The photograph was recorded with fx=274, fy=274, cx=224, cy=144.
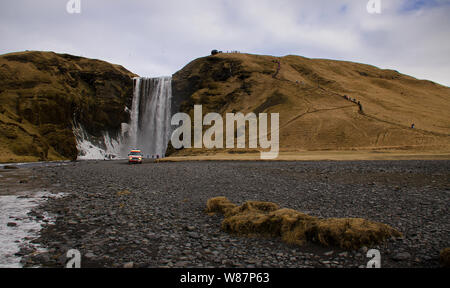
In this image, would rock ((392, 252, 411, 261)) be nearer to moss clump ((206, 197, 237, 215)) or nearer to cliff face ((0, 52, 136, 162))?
moss clump ((206, 197, 237, 215))

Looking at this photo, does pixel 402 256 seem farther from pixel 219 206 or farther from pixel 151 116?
pixel 151 116

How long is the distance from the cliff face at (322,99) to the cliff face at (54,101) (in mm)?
17236

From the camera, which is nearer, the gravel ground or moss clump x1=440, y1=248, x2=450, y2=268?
moss clump x1=440, y1=248, x2=450, y2=268

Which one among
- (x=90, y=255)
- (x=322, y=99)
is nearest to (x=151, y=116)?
Answer: (x=322, y=99)

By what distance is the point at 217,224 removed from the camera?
8.23 m

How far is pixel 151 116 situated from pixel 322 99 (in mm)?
41242

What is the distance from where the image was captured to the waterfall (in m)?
68.2

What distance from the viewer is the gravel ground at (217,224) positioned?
5.54 meters

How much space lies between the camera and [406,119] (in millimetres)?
50250

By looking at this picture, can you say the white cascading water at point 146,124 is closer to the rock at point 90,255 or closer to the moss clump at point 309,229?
the moss clump at point 309,229

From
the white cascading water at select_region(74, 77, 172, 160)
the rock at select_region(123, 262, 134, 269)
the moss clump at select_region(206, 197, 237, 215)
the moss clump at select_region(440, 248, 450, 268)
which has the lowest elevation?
the rock at select_region(123, 262, 134, 269)

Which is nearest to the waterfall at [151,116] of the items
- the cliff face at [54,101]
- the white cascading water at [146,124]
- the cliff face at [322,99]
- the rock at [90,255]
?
the white cascading water at [146,124]

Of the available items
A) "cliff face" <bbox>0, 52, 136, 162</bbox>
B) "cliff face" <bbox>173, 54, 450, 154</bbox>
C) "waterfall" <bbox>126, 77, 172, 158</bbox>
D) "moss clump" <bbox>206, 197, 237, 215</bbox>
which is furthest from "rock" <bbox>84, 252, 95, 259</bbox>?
"waterfall" <bbox>126, 77, 172, 158</bbox>

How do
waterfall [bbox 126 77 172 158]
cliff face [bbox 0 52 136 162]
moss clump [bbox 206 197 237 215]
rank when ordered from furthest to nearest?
waterfall [bbox 126 77 172 158], cliff face [bbox 0 52 136 162], moss clump [bbox 206 197 237 215]
